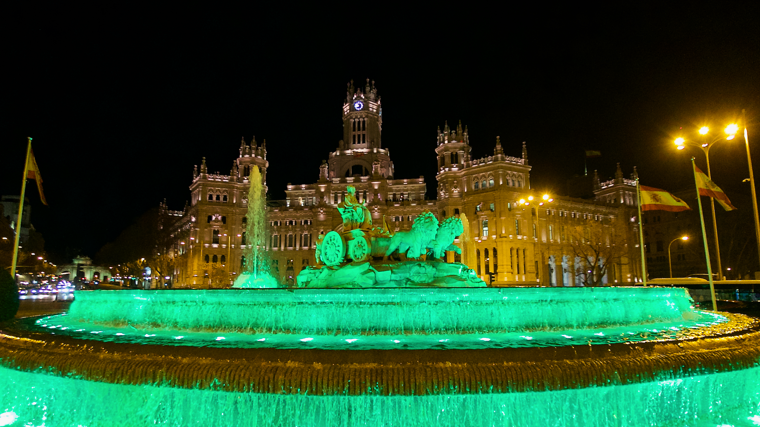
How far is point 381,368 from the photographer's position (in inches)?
228

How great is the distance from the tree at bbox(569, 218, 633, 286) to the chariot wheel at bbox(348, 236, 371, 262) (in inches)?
2107

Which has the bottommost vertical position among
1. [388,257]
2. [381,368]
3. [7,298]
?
[381,368]

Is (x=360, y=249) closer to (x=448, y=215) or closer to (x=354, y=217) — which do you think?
(x=354, y=217)

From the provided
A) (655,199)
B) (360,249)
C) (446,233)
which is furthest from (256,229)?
(446,233)

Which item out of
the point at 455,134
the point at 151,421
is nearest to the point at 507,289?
the point at 151,421

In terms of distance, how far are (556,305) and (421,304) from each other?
342cm

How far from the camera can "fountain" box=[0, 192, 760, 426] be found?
5875mm

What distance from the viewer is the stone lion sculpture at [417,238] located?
16.2 meters

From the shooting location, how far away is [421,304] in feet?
34.1

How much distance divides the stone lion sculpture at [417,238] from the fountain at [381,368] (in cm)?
539

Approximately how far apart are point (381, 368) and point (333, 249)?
36.3 ft

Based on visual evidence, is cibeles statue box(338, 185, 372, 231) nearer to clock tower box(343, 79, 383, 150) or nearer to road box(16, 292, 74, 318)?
road box(16, 292, 74, 318)

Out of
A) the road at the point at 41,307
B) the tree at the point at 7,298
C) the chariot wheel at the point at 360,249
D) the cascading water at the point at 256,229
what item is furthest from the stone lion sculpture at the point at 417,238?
the cascading water at the point at 256,229

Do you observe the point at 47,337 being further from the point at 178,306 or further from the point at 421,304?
the point at 421,304
